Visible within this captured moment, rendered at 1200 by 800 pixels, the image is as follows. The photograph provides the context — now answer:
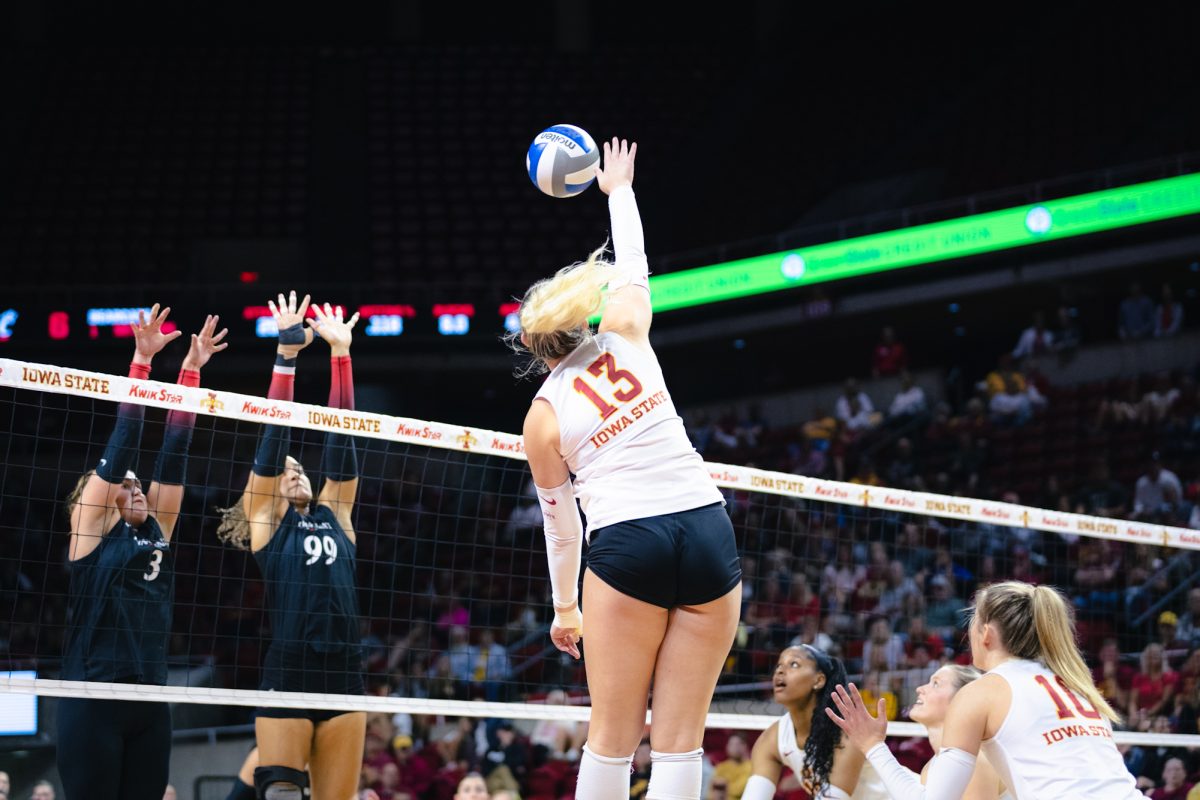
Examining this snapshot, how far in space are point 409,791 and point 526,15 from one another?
21173 millimetres

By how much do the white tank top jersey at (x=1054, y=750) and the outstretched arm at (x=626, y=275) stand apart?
1642mm

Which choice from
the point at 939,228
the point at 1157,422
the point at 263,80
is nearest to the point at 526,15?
the point at 263,80

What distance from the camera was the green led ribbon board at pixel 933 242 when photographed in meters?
16.5

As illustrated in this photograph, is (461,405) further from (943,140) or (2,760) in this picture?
(2,760)

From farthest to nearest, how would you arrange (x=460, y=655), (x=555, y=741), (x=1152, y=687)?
1. (x=460, y=655)
2. (x=555, y=741)
3. (x=1152, y=687)

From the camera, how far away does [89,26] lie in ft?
91.1

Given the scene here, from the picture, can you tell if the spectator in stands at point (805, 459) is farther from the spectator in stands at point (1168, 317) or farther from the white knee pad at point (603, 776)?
the white knee pad at point (603, 776)

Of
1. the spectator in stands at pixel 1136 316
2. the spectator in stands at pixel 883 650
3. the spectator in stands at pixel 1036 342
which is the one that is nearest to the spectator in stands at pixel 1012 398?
the spectator in stands at pixel 1036 342

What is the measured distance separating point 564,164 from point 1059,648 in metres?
2.31

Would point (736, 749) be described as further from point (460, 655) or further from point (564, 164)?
point (564, 164)

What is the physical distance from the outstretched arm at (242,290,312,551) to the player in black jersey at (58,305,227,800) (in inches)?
13.6

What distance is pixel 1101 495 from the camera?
49.5ft

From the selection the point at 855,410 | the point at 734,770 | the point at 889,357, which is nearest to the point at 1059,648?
the point at 734,770

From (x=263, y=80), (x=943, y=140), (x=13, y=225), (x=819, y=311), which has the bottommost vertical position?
(x=819, y=311)
